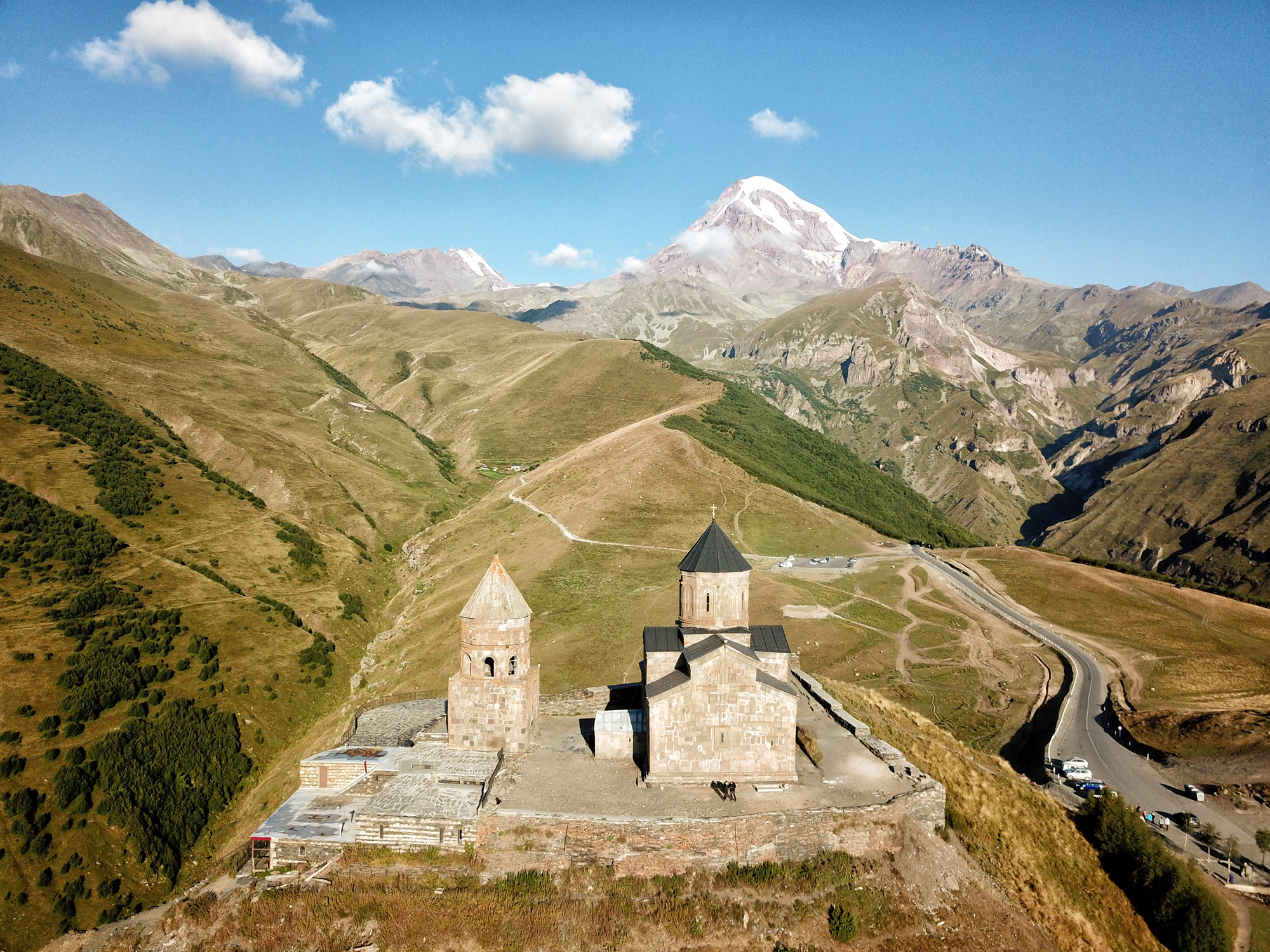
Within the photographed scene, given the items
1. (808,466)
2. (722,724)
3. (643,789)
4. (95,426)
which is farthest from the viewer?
(808,466)

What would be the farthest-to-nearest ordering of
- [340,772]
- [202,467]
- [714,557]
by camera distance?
[202,467] < [714,557] < [340,772]

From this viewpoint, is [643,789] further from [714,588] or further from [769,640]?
[714,588]

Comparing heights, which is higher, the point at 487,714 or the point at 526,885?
the point at 487,714

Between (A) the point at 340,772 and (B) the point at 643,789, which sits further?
(A) the point at 340,772

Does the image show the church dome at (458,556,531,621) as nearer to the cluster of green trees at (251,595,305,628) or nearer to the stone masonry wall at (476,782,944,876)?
the stone masonry wall at (476,782,944,876)

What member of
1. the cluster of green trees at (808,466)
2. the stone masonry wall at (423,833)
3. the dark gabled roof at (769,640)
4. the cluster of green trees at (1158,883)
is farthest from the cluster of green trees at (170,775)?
the cluster of green trees at (808,466)

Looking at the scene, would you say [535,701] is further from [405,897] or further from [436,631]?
[436,631]

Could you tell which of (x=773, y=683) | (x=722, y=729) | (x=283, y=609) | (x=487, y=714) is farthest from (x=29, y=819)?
(x=773, y=683)

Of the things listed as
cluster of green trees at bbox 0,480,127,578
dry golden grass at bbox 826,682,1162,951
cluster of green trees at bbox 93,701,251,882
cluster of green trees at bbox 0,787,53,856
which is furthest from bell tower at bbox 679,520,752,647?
cluster of green trees at bbox 0,480,127,578

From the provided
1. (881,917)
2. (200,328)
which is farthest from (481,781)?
(200,328)
